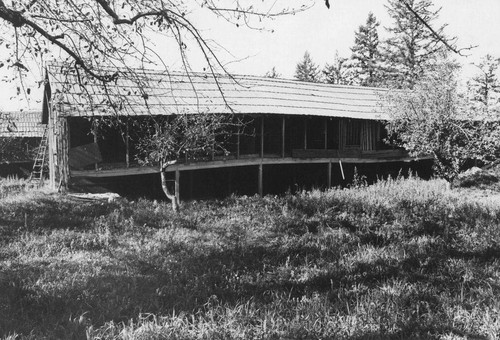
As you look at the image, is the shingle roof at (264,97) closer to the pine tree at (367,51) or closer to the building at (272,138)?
the building at (272,138)

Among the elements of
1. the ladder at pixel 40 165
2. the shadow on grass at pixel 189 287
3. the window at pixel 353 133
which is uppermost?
the window at pixel 353 133

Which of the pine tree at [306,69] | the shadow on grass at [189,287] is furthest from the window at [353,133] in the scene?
the pine tree at [306,69]

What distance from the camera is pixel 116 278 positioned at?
5.68 metres

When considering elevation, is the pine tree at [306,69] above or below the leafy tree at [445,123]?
above

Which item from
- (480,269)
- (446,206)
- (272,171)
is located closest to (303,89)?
(272,171)

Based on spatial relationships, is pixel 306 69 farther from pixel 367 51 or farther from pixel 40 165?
pixel 40 165

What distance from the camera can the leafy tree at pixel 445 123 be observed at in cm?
1509

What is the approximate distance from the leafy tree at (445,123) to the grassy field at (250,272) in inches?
213

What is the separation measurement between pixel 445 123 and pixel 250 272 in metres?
11.9

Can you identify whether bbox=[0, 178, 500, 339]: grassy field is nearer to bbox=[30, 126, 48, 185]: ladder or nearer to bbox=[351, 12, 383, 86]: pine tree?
bbox=[30, 126, 48, 185]: ladder

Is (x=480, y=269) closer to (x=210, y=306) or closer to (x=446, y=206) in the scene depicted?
(x=210, y=306)

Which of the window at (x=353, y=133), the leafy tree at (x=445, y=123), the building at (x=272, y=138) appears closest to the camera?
the leafy tree at (x=445, y=123)

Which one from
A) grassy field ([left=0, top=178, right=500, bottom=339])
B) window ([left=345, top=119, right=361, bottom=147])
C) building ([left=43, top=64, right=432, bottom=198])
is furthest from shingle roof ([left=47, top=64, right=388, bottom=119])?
grassy field ([left=0, top=178, right=500, bottom=339])

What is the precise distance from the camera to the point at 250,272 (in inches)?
240
